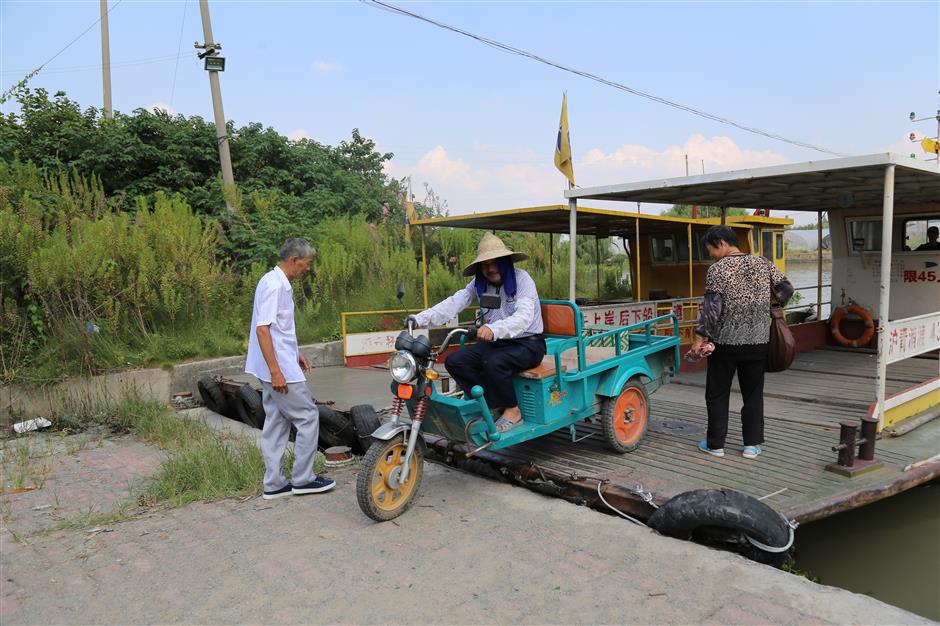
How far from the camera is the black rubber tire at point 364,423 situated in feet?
20.1

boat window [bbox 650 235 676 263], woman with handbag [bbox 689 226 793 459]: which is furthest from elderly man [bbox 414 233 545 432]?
boat window [bbox 650 235 676 263]

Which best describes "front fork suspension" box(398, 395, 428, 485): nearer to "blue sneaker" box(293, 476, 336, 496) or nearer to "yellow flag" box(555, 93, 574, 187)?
"blue sneaker" box(293, 476, 336, 496)

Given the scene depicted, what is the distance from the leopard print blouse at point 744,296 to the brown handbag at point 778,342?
2.1 inches

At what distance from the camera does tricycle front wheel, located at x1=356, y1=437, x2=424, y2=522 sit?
4027mm

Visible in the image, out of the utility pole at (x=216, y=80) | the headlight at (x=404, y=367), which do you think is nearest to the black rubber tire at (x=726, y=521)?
the headlight at (x=404, y=367)

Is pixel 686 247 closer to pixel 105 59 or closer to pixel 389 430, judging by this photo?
pixel 389 430

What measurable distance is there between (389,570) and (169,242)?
7.84 m

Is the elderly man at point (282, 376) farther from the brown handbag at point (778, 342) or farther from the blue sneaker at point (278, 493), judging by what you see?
the brown handbag at point (778, 342)

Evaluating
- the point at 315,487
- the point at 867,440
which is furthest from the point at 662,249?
the point at 315,487

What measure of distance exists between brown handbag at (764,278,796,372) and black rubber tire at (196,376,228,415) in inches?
255

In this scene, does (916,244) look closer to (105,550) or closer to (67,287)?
(105,550)

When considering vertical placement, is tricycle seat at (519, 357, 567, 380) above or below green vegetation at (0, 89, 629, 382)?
below

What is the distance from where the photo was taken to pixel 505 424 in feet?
15.3

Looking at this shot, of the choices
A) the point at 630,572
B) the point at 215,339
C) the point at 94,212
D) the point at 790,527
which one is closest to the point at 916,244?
the point at 790,527
